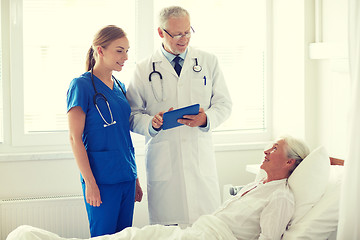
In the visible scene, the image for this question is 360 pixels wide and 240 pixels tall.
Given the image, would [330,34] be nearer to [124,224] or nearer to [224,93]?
[224,93]

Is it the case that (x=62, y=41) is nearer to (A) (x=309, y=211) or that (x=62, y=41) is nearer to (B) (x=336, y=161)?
(B) (x=336, y=161)

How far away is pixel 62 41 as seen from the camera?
345cm

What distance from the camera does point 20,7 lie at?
3.33 meters

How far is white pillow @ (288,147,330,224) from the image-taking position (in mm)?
2223

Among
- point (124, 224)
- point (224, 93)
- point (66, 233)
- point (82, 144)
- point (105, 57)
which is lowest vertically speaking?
point (66, 233)

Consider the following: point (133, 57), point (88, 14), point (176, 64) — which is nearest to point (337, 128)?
point (176, 64)

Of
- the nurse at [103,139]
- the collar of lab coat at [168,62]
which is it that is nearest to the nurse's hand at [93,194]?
the nurse at [103,139]

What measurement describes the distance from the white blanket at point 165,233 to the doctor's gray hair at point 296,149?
0.45 m

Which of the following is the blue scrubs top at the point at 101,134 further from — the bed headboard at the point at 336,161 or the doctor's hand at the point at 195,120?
the bed headboard at the point at 336,161

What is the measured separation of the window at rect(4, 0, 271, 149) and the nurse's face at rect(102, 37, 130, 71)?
3.13 ft

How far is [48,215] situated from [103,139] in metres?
1.02

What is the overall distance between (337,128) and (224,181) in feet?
3.02

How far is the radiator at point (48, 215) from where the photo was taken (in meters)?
3.21

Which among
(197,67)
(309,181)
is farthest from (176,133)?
(309,181)
